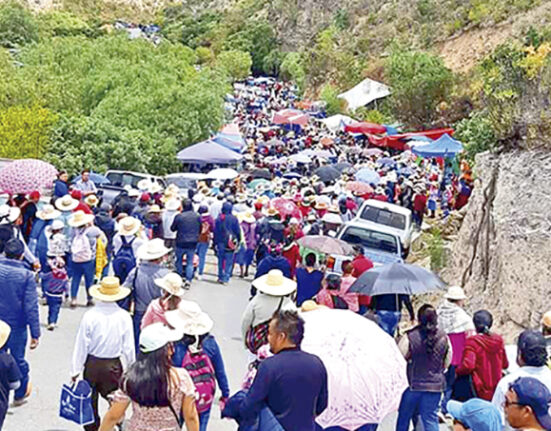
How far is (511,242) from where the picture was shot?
11367 millimetres

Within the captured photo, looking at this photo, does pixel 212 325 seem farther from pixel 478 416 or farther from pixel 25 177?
pixel 25 177

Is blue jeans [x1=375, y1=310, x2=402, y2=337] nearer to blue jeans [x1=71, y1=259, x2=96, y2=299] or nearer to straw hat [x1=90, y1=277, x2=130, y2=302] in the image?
straw hat [x1=90, y1=277, x2=130, y2=302]

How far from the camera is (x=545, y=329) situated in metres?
6.92

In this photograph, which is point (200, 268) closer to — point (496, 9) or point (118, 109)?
point (118, 109)

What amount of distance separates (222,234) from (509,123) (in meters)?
5.40

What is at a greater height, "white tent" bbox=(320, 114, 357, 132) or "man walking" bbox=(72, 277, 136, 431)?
"man walking" bbox=(72, 277, 136, 431)

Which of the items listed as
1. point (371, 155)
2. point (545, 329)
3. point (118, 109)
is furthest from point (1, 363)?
point (371, 155)

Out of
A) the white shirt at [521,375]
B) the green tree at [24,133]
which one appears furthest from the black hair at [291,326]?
the green tree at [24,133]

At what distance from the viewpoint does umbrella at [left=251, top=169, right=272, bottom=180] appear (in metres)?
29.1

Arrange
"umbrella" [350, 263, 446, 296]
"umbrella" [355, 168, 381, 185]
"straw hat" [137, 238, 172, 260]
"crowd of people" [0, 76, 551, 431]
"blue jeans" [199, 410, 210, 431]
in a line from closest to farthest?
"crowd of people" [0, 76, 551, 431], "blue jeans" [199, 410, 210, 431], "straw hat" [137, 238, 172, 260], "umbrella" [350, 263, 446, 296], "umbrella" [355, 168, 381, 185]

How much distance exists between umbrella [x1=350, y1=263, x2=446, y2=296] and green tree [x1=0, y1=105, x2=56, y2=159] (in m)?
18.9

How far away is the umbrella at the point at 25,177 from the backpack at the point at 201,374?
867cm

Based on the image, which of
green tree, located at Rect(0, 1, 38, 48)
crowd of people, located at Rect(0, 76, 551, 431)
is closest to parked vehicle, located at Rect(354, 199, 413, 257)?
crowd of people, located at Rect(0, 76, 551, 431)

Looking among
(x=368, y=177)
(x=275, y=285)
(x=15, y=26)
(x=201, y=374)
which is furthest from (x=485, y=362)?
(x=15, y=26)
